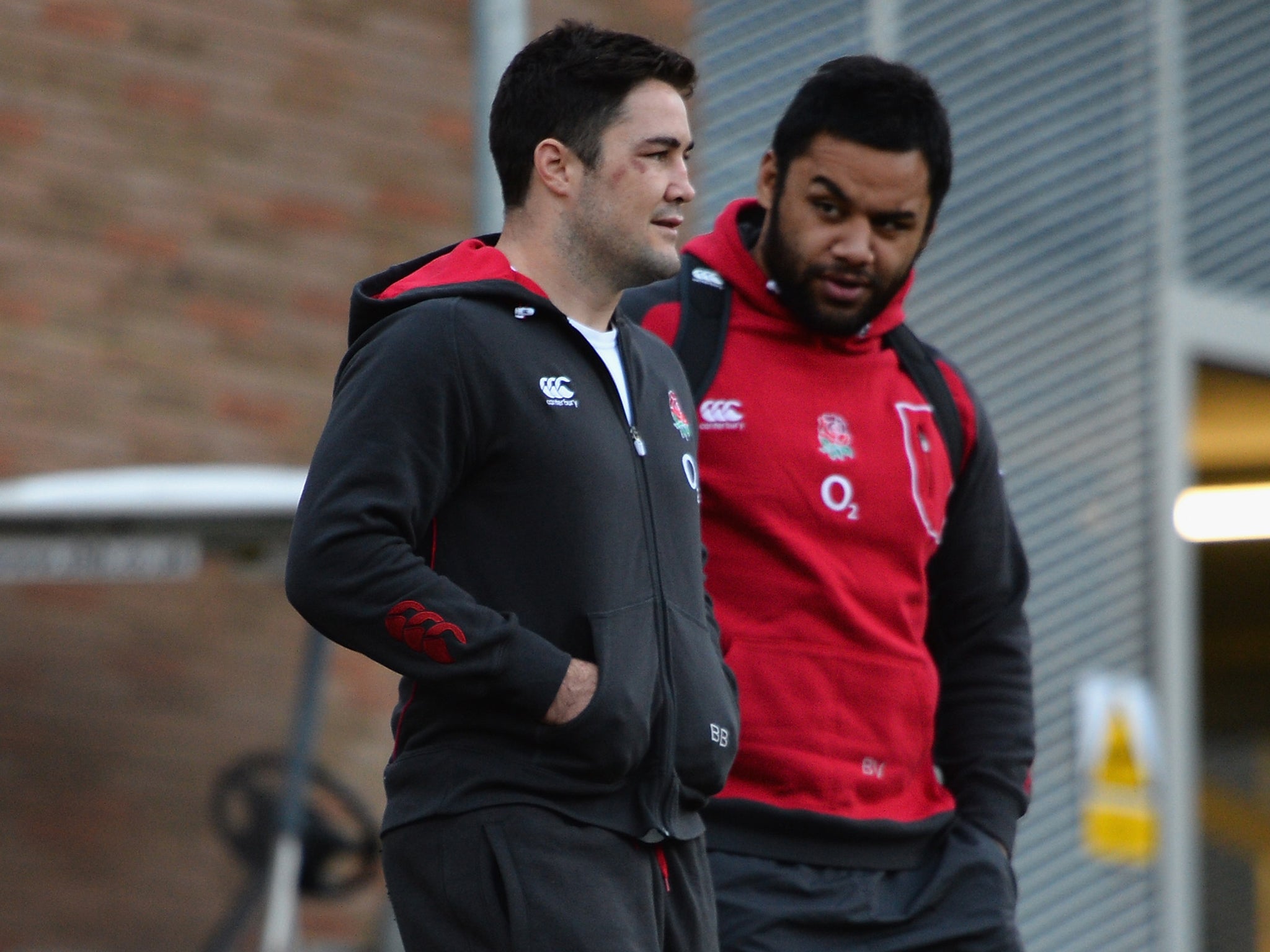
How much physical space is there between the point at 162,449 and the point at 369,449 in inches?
206

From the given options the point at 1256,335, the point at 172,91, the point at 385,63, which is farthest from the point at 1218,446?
the point at 172,91

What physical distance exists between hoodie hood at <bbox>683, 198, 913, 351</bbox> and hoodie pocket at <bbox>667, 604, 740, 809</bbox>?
81cm

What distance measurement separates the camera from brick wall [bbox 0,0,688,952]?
6.26 metres

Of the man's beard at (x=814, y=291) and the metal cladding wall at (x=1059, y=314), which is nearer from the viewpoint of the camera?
the man's beard at (x=814, y=291)

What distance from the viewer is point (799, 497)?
3.24 m

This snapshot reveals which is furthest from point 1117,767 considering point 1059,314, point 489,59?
point 489,59

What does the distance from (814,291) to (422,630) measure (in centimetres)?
113

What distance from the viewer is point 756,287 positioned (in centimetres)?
341

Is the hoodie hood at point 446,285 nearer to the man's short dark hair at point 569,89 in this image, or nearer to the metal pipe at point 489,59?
the man's short dark hair at point 569,89

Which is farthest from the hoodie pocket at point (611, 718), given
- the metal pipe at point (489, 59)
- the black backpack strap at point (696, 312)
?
the metal pipe at point (489, 59)

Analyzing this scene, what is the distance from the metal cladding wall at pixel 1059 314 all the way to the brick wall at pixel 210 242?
53.7 inches

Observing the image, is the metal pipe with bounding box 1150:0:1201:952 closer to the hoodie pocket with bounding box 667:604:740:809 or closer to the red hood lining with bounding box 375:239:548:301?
the hoodie pocket with bounding box 667:604:740:809

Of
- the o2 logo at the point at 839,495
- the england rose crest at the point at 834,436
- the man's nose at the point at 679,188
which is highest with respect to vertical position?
the man's nose at the point at 679,188

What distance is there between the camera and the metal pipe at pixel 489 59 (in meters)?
4.55
